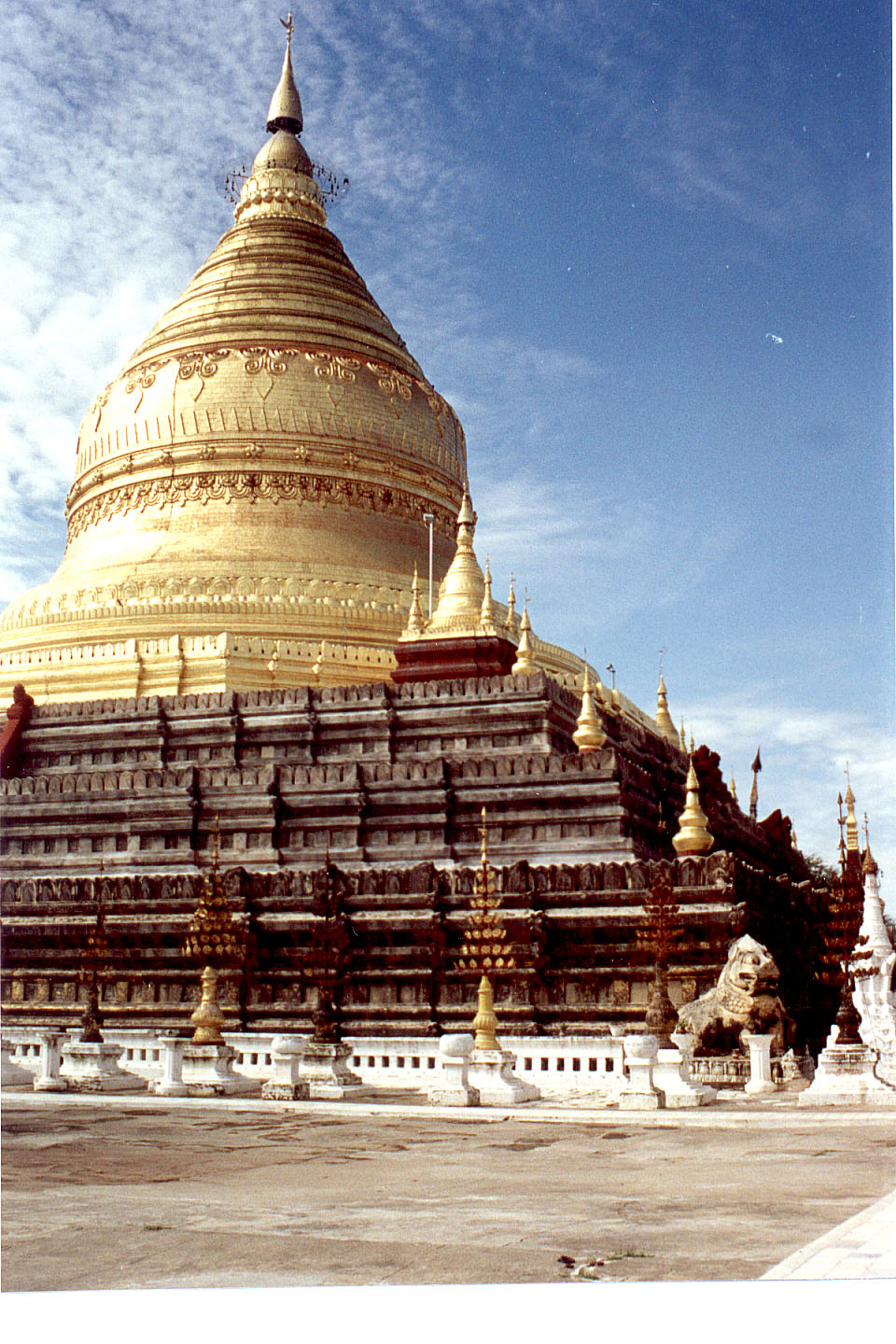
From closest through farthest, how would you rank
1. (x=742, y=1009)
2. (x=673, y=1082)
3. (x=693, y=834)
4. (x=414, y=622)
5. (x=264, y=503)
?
1. (x=673, y=1082)
2. (x=742, y=1009)
3. (x=693, y=834)
4. (x=414, y=622)
5. (x=264, y=503)

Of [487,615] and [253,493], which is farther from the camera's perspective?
[253,493]

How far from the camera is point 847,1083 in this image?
17.3m

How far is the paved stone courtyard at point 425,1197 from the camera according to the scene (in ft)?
26.9

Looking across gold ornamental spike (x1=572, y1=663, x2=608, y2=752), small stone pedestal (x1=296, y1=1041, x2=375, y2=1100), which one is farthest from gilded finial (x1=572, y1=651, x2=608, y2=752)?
small stone pedestal (x1=296, y1=1041, x2=375, y2=1100)

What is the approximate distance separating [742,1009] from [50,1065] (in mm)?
9902

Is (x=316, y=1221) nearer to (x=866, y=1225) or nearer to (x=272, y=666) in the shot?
(x=866, y=1225)

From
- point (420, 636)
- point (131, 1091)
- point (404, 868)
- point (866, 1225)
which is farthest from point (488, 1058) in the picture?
point (420, 636)

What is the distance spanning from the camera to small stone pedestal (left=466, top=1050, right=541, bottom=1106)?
17.9 m

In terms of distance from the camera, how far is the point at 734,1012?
2041 centimetres

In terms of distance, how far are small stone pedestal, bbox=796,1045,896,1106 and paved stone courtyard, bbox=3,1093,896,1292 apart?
1.42 m

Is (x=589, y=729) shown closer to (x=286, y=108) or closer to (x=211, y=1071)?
(x=211, y=1071)

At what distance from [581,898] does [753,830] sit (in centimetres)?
1232

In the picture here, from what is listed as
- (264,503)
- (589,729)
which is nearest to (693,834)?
(589,729)

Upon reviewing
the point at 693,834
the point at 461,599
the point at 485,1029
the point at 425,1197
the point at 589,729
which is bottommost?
the point at 425,1197
